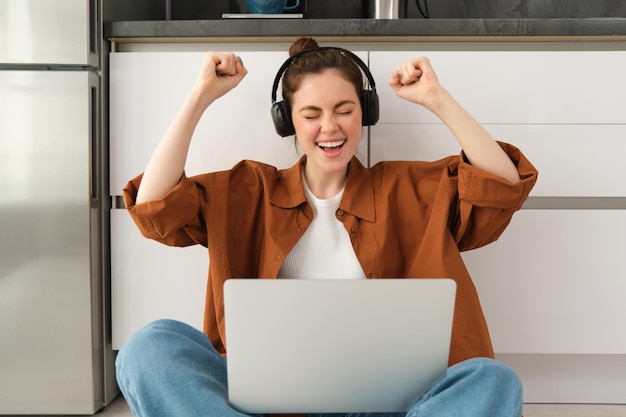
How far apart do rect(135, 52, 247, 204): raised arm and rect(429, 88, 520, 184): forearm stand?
0.43m

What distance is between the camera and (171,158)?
1254mm

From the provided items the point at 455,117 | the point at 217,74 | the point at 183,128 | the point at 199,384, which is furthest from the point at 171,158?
the point at 455,117

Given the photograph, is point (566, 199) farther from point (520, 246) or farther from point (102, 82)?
point (102, 82)

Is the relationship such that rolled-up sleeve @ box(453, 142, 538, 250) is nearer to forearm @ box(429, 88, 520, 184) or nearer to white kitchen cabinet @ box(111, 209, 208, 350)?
forearm @ box(429, 88, 520, 184)

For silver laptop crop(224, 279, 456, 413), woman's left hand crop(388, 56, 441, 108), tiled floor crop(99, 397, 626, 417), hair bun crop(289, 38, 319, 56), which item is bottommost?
tiled floor crop(99, 397, 626, 417)

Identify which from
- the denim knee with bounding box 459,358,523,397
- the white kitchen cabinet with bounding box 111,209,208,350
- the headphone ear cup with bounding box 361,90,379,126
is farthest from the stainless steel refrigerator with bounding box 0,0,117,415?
the denim knee with bounding box 459,358,523,397

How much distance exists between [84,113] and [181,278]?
18.4 inches

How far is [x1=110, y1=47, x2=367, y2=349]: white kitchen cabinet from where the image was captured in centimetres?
158

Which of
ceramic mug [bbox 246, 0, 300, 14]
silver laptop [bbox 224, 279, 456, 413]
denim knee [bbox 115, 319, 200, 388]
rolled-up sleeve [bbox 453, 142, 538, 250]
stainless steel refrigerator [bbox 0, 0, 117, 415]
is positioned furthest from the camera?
ceramic mug [bbox 246, 0, 300, 14]

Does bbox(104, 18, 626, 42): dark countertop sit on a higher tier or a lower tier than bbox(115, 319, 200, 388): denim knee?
higher

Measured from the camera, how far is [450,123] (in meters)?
1.26

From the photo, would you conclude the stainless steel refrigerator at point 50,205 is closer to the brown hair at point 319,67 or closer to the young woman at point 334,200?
the young woman at point 334,200

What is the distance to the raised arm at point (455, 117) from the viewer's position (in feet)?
Result: 4.03

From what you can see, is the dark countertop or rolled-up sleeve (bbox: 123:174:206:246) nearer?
rolled-up sleeve (bbox: 123:174:206:246)
